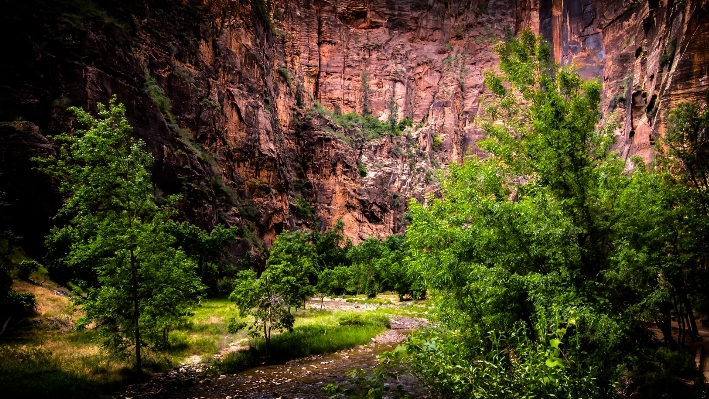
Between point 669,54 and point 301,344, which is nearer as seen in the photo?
point 301,344

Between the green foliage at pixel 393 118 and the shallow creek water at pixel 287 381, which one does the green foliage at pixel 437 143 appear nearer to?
the green foliage at pixel 393 118

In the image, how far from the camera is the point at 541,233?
32.2 feet

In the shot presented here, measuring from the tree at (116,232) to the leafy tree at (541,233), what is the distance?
9.72 meters

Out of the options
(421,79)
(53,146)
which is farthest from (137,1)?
(421,79)

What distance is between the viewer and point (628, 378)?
33.3 feet

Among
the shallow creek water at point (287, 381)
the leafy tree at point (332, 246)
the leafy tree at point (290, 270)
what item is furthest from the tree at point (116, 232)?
the leafy tree at point (332, 246)

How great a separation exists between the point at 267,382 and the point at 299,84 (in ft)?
338

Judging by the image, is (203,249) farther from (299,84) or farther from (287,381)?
(299,84)

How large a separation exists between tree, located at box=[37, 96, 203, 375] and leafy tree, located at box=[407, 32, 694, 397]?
9.72 m

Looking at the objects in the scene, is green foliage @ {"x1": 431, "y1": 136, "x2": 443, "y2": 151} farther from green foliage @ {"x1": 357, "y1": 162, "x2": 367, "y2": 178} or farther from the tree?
the tree

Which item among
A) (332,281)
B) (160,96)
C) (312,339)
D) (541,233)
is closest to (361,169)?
(332,281)

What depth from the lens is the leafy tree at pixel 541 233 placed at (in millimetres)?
9359

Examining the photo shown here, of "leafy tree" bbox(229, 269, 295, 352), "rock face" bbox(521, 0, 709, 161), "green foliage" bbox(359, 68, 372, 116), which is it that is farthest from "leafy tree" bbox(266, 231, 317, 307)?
"green foliage" bbox(359, 68, 372, 116)

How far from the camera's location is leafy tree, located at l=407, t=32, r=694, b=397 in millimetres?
9359
